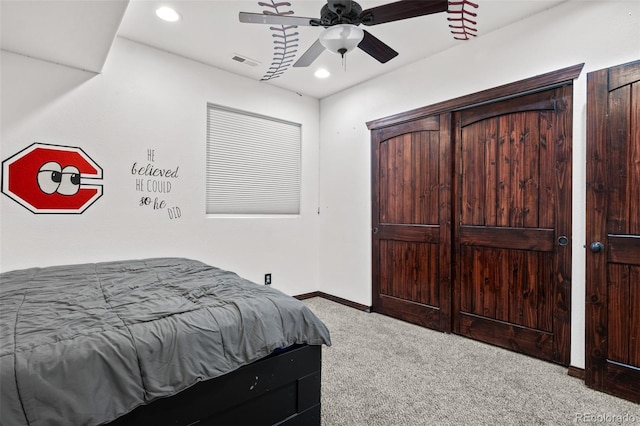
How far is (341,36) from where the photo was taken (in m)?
2.00

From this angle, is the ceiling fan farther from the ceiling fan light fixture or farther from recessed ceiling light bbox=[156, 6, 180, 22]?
recessed ceiling light bbox=[156, 6, 180, 22]

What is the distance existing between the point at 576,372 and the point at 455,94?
95.3 inches

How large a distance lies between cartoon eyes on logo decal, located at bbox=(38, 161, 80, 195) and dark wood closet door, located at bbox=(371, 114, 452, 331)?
2873mm

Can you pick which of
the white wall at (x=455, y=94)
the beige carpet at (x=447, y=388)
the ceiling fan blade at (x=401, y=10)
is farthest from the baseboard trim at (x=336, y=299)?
the ceiling fan blade at (x=401, y=10)

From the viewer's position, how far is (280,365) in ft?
4.96

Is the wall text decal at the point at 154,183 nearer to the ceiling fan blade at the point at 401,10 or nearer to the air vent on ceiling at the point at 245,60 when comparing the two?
the air vent on ceiling at the point at 245,60

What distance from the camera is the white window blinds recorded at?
3.65 metres

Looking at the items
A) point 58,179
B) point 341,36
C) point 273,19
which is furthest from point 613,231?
point 58,179

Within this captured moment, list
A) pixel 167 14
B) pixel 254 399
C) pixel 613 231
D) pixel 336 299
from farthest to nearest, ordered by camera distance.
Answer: pixel 336 299, pixel 167 14, pixel 613 231, pixel 254 399

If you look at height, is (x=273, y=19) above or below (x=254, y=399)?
above

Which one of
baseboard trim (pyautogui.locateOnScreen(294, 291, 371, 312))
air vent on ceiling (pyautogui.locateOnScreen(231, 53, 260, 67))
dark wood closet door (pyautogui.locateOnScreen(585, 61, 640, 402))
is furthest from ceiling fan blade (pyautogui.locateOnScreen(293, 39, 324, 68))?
baseboard trim (pyautogui.locateOnScreen(294, 291, 371, 312))

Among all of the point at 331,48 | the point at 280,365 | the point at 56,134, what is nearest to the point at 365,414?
the point at 280,365

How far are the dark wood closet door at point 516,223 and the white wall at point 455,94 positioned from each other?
0.11 meters

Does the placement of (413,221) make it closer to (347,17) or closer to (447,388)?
(447,388)
